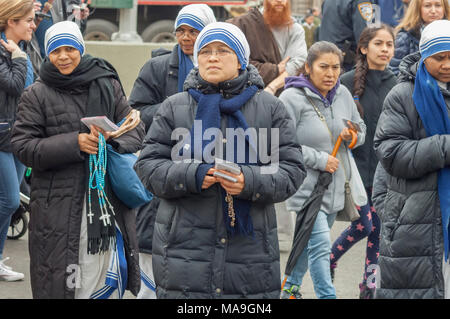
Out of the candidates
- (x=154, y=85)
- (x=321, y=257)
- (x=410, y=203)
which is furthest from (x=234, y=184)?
(x=321, y=257)

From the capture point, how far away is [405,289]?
5.14 meters

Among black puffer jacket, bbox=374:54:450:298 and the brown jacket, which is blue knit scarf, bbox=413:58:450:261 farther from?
the brown jacket

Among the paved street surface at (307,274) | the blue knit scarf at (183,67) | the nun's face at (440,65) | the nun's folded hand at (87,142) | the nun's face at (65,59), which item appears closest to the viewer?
the nun's face at (440,65)

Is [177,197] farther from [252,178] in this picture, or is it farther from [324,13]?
[324,13]

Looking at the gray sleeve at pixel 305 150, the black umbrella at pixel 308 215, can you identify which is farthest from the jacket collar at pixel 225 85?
the black umbrella at pixel 308 215

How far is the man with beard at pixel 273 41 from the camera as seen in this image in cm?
772

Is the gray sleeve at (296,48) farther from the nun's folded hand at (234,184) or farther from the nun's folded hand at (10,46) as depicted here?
the nun's folded hand at (234,184)

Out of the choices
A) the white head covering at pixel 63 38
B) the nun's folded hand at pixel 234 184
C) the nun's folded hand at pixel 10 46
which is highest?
the nun's folded hand at pixel 10 46

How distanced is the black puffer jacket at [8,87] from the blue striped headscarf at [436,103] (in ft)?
9.42

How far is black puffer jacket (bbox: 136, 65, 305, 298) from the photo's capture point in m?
4.60

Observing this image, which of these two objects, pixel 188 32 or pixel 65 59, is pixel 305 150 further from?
pixel 65 59

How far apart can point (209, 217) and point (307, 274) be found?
333 cm

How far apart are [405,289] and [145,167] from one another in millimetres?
1506

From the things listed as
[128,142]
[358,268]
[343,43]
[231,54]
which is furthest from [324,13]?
[231,54]
